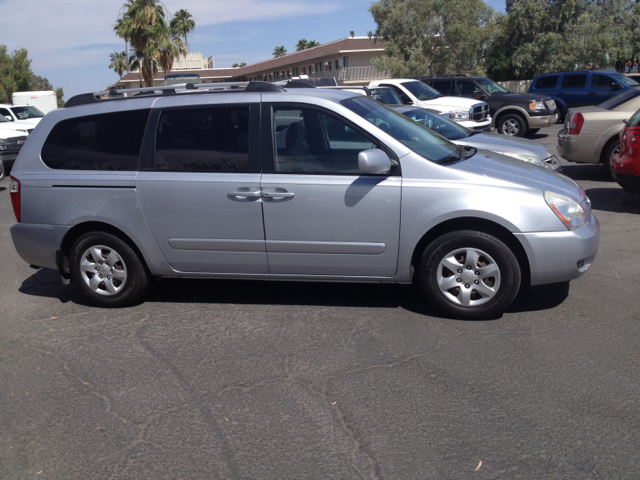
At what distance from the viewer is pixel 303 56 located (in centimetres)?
4844

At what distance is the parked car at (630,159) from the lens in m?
8.04

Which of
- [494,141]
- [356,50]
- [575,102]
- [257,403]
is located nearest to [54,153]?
[257,403]

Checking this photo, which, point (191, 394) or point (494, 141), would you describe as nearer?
point (191, 394)

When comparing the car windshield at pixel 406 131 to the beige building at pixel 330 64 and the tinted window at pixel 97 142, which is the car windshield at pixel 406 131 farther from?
the beige building at pixel 330 64

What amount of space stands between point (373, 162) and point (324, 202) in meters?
0.52

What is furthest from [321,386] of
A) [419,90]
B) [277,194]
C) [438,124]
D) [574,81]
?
[574,81]

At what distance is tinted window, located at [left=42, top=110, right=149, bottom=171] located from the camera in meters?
5.23

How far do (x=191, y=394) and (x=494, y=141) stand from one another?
6716mm

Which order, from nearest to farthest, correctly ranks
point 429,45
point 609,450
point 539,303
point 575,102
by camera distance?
point 609,450 → point 539,303 → point 575,102 → point 429,45

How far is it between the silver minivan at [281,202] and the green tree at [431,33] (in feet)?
91.1

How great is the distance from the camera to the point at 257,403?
→ 3.73 metres

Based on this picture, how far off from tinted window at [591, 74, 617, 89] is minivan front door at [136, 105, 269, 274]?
19.2 m

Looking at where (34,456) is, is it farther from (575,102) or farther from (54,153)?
(575,102)

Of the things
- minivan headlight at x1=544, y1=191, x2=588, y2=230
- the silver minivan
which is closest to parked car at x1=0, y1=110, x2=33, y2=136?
the silver minivan
